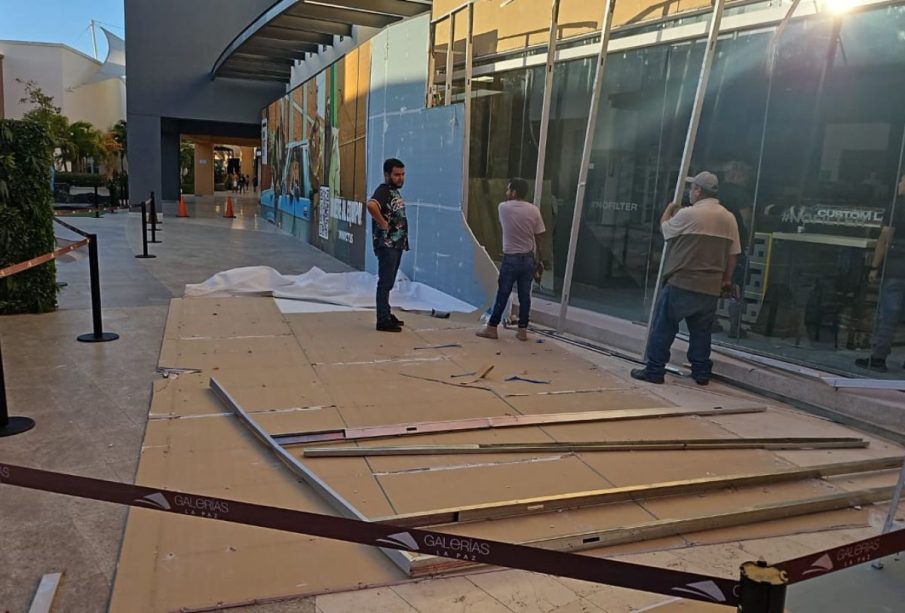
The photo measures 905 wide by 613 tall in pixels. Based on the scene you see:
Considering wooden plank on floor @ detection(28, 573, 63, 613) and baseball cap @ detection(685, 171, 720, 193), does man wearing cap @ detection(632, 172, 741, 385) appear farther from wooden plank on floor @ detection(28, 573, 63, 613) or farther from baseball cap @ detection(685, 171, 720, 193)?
wooden plank on floor @ detection(28, 573, 63, 613)

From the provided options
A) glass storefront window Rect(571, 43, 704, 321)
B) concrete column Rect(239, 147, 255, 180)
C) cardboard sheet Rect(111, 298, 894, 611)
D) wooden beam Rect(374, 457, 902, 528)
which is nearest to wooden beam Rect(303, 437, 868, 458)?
cardboard sheet Rect(111, 298, 894, 611)

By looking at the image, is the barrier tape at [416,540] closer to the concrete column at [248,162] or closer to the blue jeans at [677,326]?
the blue jeans at [677,326]

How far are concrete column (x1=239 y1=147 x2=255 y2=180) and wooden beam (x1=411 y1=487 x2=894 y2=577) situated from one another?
6193 centimetres

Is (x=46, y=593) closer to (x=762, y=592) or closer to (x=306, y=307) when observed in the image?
(x=762, y=592)

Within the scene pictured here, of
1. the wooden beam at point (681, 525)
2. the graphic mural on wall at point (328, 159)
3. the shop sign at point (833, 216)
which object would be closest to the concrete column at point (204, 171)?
the graphic mural on wall at point (328, 159)

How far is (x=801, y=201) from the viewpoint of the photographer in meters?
6.79

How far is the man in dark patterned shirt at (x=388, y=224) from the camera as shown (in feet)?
24.9

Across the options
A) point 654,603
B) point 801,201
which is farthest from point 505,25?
point 654,603

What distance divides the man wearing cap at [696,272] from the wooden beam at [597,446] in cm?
149

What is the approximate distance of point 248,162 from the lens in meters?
63.4

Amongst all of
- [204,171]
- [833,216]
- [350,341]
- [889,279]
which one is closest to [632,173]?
[833,216]

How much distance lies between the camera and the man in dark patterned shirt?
7.59 meters

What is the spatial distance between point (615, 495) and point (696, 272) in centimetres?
276

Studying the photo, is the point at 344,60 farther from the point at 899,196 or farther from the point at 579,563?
the point at 579,563
